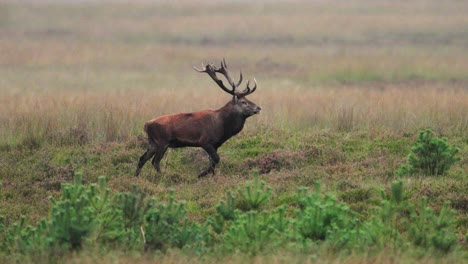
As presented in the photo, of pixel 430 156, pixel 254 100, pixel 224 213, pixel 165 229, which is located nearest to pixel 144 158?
pixel 430 156

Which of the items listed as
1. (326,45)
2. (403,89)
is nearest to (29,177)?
(403,89)

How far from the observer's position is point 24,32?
123 ft

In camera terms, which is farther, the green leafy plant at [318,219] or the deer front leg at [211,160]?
the deer front leg at [211,160]

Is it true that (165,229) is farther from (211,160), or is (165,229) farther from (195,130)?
(195,130)

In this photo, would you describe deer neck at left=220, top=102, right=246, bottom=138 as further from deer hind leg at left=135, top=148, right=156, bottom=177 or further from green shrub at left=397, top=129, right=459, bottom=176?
green shrub at left=397, top=129, right=459, bottom=176

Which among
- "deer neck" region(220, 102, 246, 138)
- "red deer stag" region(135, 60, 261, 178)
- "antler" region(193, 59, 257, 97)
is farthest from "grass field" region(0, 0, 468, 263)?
"antler" region(193, 59, 257, 97)

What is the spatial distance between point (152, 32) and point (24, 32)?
5259mm

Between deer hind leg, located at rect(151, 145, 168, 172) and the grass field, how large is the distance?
0.51 ft

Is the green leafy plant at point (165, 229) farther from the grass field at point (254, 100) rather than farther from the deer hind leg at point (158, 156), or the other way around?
the deer hind leg at point (158, 156)

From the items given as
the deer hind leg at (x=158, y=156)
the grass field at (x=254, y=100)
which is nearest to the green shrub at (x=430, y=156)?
the grass field at (x=254, y=100)

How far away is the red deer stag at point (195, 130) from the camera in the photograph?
13.6 meters

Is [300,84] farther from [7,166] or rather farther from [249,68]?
[7,166]

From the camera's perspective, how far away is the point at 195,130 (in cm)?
1370

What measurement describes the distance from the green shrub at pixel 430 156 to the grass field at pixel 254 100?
210 millimetres
